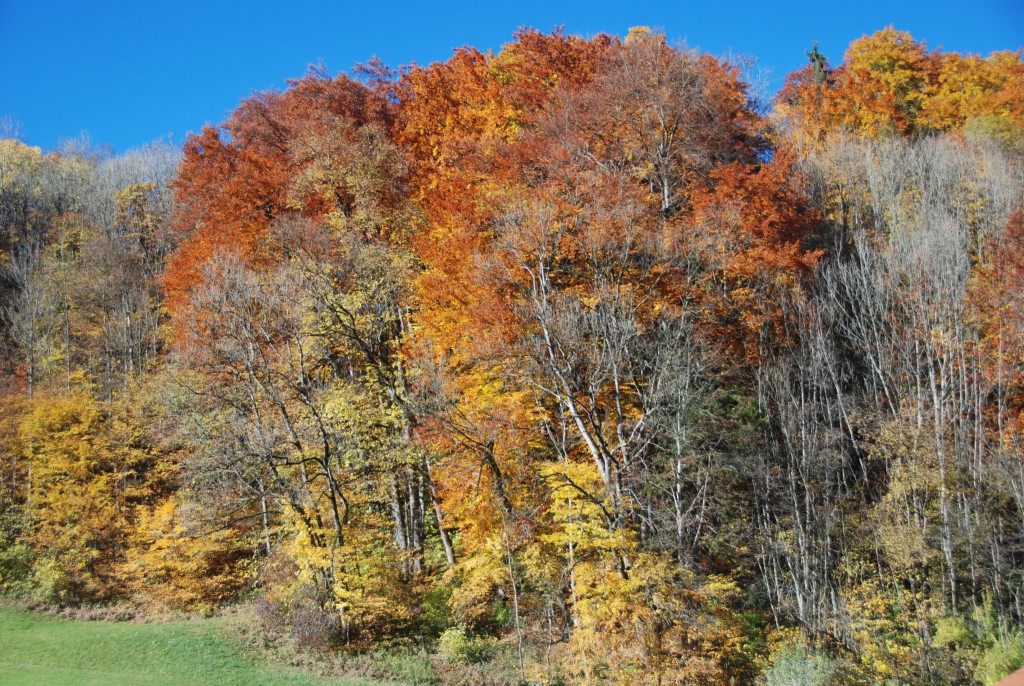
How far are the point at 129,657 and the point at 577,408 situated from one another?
529 inches

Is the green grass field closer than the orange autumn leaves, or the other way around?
the green grass field

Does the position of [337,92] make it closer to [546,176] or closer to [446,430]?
[546,176]

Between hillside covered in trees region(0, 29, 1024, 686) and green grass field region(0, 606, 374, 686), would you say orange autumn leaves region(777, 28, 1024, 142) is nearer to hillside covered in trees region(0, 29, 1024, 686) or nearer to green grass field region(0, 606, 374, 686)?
hillside covered in trees region(0, 29, 1024, 686)

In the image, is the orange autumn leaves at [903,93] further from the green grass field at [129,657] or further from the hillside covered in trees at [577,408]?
the green grass field at [129,657]

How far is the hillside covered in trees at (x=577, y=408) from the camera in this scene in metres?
18.5

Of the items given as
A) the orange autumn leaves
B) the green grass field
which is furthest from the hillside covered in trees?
the orange autumn leaves

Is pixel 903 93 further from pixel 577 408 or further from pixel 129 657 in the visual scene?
pixel 129 657

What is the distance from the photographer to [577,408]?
64.6 feet

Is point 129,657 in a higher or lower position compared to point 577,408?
lower

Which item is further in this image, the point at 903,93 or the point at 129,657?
the point at 903,93

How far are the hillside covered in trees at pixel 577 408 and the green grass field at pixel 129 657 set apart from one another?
1714 millimetres

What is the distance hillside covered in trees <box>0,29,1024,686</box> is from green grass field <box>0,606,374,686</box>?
1.71 meters

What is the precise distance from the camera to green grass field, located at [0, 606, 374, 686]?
16.3 meters

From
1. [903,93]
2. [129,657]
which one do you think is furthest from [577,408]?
[903,93]
